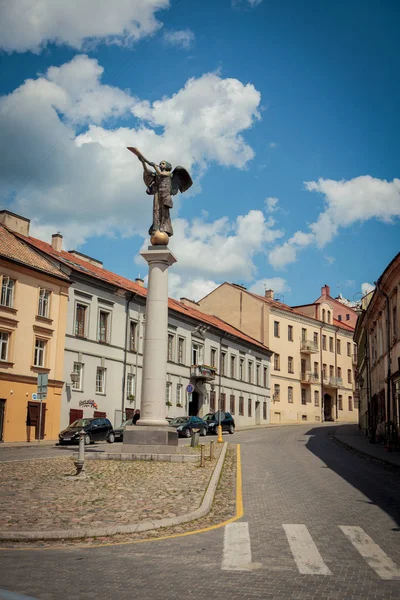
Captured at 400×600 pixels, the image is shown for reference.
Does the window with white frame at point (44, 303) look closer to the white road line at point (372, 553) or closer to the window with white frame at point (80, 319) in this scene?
the window with white frame at point (80, 319)

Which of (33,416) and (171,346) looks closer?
(33,416)

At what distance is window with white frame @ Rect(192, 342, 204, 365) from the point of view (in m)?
50.8

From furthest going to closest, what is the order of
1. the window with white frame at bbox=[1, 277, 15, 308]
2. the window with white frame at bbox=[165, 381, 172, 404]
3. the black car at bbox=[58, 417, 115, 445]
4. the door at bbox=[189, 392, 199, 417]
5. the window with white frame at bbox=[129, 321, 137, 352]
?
1. the door at bbox=[189, 392, 199, 417]
2. the window with white frame at bbox=[165, 381, 172, 404]
3. the window with white frame at bbox=[129, 321, 137, 352]
4. the window with white frame at bbox=[1, 277, 15, 308]
5. the black car at bbox=[58, 417, 115, 445]

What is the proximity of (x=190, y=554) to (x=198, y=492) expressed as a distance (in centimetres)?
522

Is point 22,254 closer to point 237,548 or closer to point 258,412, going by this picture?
point 237,548

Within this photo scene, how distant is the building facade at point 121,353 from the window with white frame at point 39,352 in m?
1.79

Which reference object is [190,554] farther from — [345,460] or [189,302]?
[189,302]

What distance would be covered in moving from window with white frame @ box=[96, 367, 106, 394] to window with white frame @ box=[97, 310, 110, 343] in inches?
74.8

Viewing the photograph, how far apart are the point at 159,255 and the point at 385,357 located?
1761 cm

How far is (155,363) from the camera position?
21.6 metres

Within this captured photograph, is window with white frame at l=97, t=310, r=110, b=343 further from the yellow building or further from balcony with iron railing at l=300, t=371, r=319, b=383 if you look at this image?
balcony with iron railing at l=300, t=371, r=319, b=383

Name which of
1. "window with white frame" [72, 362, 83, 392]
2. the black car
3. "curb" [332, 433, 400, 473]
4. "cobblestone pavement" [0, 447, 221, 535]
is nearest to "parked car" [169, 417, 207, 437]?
the black car

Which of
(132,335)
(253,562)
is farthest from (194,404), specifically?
(253,562)

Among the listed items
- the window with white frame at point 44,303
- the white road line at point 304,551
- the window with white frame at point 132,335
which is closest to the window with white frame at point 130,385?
the window with white frame at point 132,335
